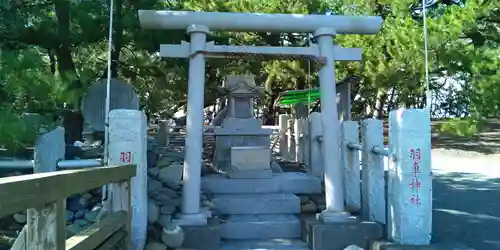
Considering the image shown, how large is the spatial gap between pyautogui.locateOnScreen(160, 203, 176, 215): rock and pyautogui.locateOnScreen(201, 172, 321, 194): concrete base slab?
109 cm

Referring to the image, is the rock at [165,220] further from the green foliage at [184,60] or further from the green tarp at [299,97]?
the green tarp at [299,97]

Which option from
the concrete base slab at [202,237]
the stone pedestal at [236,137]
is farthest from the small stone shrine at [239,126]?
the concrete base slab at [202,237]

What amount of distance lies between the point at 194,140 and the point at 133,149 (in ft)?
2.76

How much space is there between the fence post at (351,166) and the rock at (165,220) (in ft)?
7.32

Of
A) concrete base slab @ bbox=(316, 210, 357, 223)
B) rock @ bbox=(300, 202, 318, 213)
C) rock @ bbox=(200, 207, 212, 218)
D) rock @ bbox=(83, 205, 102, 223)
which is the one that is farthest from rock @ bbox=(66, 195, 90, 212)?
rock @ bbox=(300, 202, 318, 213)

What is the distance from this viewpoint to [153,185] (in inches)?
223

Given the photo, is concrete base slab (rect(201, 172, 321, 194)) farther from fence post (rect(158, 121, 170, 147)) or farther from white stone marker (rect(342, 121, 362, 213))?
fence post (rect(158, 121, 170, 147))

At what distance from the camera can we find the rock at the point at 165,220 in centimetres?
458

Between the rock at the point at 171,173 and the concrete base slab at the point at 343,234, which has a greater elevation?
the rock at the point at 171,173

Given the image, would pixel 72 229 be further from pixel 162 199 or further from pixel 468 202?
pixel 468 202

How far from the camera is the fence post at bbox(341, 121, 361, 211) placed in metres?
5.66

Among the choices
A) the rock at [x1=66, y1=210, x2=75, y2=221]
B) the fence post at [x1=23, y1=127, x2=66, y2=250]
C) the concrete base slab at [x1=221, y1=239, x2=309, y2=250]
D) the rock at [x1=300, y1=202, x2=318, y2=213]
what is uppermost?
the fence post at [x1=23, y1=127, x2=66, y2=250]

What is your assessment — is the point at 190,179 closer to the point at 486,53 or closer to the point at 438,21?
the point at 438,21

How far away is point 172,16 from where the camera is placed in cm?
501
